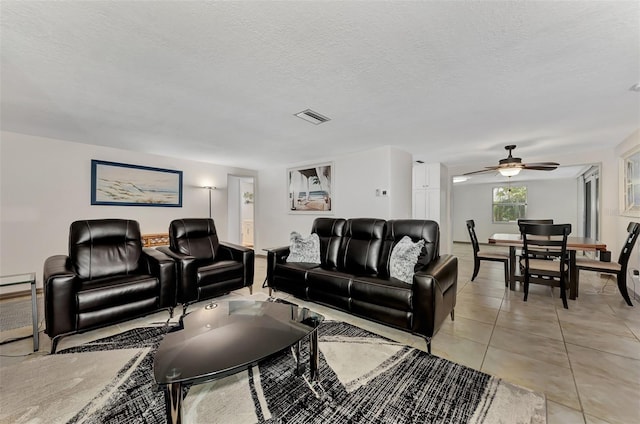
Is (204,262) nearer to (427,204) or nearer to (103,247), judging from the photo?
(103,247)

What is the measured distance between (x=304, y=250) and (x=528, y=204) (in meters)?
8.22

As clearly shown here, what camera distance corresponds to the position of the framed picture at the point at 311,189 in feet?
16.9

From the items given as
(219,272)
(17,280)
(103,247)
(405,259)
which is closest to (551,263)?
(405,259)

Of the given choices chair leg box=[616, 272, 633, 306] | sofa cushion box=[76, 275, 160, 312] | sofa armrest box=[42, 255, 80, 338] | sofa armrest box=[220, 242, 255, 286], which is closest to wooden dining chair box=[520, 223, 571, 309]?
chair leg box=[616, 272, 633, 306]

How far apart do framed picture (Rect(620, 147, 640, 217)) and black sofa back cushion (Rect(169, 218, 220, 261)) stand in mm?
5789

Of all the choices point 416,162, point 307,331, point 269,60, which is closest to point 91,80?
point 269,60

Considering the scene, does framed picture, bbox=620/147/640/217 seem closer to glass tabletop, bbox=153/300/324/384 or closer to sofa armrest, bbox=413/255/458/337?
sofa armrest, bbox=413/255/458/337

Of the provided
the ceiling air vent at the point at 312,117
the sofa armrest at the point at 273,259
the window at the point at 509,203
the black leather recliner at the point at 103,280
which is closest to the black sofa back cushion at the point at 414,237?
the sofa armrest at the point at 273,259

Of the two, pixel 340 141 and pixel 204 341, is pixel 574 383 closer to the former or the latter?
pixel 204 341

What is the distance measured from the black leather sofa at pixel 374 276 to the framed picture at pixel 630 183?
307 centimetres

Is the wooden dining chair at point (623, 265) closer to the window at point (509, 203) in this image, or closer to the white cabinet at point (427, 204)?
the white cabinet at point (427, 204)

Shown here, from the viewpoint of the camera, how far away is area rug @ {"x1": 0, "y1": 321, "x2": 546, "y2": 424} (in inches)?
56.7

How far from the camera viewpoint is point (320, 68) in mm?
1922

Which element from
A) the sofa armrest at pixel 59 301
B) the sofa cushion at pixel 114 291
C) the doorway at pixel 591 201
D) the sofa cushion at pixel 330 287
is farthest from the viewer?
the doorway at pixel 591 201
